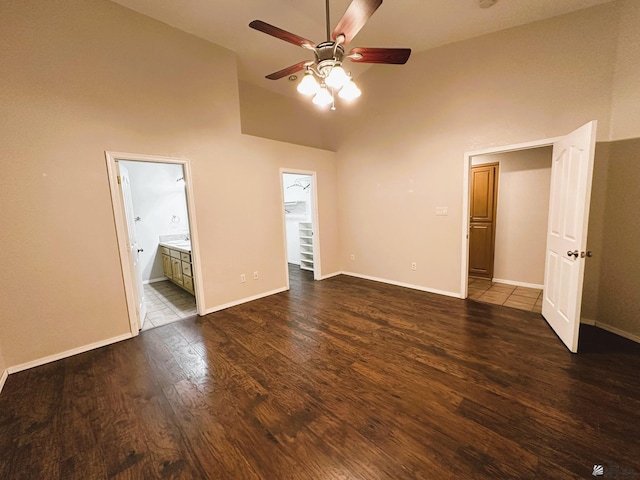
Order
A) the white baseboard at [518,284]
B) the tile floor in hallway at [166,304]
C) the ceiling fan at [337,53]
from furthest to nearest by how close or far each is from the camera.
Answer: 1. the white baseboard at [518,284]
2. the tile floor in hallway at [166,304]
3. the ceiling fan at [337,53]

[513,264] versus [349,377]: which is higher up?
[513,264]

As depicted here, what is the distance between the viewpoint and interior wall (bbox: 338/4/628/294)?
270 cm

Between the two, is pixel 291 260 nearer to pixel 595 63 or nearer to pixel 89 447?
pixel 89 447

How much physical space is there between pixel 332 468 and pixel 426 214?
348 centimetres

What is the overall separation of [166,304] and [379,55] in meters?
4.31

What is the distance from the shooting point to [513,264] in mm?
4387

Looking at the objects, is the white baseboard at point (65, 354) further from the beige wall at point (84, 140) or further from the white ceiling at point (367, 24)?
the white ceiling at point (367, 24)

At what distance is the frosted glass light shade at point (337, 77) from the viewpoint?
1.94 meters

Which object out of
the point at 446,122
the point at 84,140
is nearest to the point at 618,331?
the point at 446,122

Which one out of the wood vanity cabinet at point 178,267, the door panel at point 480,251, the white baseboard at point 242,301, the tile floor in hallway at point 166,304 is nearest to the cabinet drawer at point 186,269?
the wood vanity cabinet at point 178,267

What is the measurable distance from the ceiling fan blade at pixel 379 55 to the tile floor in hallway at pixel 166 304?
361 centimetres

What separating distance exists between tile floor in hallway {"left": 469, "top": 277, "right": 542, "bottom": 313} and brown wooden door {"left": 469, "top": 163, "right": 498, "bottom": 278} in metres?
0.34

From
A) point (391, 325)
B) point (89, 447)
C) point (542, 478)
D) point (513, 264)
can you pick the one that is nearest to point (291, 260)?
point (391, 325)

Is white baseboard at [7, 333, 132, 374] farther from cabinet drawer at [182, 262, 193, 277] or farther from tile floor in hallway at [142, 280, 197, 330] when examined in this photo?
cabinet drawer at [182, 262, 193, 277]
